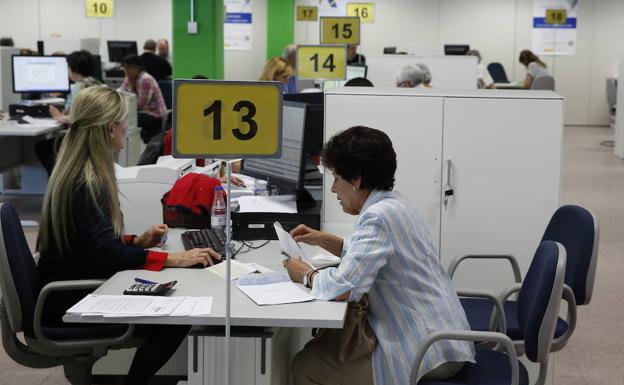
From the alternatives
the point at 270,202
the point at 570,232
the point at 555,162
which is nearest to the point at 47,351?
the point at 270,202

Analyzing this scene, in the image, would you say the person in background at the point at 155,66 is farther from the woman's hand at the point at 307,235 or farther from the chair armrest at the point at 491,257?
the woman's hand at the point at 307,235

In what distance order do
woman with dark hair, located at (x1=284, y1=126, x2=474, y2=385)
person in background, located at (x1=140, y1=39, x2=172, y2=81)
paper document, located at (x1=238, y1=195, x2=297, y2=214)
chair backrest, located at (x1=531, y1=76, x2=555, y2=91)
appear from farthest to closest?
1. chair backrest, located at (x1=531, y1=76, x2=555, y2=91)
2. person in background, located at (x1=140, y1=39, x2=172, y2=81)
3. paper document, located at (x1=238, y1=195, x2=297, y2=214)
4. woman with dark hair, located at (x1=284, y1=126, x2=474, y2=385)

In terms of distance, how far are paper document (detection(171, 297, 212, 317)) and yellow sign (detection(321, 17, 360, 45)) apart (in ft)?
18.4

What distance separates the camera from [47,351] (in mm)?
2885

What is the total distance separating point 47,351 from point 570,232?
6.11 ft

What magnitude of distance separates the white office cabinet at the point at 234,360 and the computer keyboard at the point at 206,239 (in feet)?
2.06

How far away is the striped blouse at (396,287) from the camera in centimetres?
248

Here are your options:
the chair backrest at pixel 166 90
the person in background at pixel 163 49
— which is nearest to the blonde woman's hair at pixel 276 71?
the chair backrest at pixel 166 90

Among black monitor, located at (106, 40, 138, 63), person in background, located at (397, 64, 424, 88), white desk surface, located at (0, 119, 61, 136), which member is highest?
black monitor, located at (106, 40, 138, 63)

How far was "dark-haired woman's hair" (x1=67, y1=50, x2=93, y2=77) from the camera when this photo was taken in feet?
25.7

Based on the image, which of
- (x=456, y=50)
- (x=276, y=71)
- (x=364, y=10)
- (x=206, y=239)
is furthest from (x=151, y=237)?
(x=364, y=10)

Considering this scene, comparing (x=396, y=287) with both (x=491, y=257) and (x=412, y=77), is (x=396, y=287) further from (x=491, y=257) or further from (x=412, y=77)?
(x=412, y=77)

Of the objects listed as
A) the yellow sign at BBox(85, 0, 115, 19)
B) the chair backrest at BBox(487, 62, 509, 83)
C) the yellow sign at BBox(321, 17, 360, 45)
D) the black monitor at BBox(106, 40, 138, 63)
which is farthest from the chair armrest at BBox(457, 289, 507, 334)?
the chair backrest at BBox(487, 62, 509, 83)

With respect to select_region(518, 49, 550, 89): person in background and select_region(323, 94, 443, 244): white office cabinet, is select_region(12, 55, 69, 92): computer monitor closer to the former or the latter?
select_region(323, 94, 443, 244): white office cabinet
